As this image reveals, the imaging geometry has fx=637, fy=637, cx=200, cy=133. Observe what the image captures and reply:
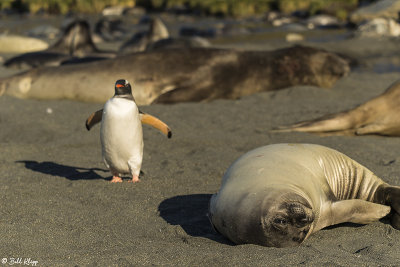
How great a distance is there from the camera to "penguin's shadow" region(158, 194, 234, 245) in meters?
3.45

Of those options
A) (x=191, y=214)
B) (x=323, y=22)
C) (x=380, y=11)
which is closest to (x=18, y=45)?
(x=380, y=11)

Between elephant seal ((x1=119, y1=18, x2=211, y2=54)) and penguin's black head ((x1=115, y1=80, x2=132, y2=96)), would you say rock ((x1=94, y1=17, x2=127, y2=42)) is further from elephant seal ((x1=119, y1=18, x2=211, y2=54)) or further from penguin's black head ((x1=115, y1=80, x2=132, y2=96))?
penguin's black head ((x1=115, y1=80, x2=132, y2=96))

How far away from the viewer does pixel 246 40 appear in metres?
17.9

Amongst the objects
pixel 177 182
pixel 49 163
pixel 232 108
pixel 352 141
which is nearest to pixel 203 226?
pixel 177 182

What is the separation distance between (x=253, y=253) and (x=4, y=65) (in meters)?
9.41

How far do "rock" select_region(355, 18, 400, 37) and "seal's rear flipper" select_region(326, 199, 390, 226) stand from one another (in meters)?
12.8

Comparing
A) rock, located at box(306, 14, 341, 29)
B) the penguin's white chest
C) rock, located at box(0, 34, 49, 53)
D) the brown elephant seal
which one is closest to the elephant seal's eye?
the brown elephant seal

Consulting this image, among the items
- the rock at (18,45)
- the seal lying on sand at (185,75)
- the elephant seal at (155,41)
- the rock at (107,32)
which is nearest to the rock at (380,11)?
the rock at (107,32)

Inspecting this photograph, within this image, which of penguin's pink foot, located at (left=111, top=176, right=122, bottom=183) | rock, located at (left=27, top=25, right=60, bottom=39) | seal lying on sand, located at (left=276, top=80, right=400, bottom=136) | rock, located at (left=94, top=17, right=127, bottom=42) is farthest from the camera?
rock, located at (left=27, top=25, right=60, bottom=39)

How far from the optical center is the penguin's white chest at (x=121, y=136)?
14.4ft

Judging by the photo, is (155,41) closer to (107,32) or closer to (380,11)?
(107,32)

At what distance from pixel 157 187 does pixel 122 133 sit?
17.6 inches

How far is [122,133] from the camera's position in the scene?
4.42m

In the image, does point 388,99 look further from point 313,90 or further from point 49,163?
point 49,163
